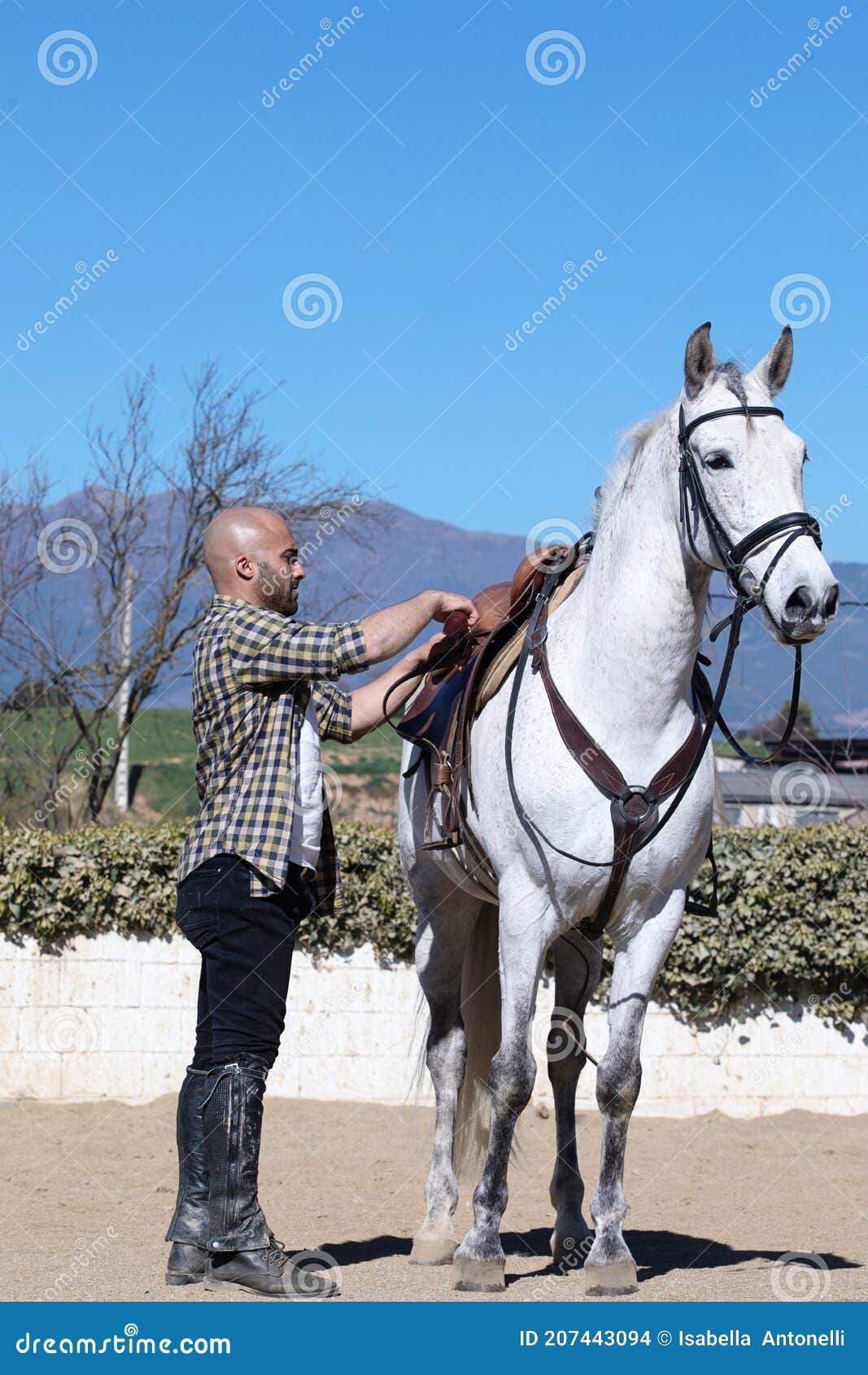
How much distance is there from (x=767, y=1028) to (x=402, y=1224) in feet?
12.2

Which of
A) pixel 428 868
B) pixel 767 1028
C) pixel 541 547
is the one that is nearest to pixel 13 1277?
pixel 428 868

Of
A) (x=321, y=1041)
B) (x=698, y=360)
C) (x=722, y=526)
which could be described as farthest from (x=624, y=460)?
(x=321, y=1041)

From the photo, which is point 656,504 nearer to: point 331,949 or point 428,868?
point 428,868

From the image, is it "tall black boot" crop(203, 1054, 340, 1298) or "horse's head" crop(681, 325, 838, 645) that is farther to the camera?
"tall black boot" crop(203, 1054, 340, 1298)

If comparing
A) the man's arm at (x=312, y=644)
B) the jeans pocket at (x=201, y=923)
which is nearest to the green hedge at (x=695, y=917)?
the jeans pocket at (x=201, y=923)

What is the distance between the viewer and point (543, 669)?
434cm

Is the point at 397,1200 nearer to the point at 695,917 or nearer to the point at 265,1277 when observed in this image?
the point at 265,1277

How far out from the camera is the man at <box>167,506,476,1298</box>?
3.98 m

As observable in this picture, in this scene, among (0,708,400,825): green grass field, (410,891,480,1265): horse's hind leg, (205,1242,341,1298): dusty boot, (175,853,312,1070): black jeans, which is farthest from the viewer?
(0,708,400,825): green grass field

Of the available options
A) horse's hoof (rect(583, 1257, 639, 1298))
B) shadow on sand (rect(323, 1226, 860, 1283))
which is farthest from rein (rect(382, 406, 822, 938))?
shadow on sand (rect(323, 1226, 860, 1283))

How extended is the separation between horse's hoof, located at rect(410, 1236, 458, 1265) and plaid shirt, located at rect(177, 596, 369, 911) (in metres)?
1.36

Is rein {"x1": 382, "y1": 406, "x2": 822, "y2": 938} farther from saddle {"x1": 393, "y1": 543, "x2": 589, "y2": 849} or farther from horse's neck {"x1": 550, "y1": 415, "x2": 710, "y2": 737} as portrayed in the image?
saddle {"x1": 393, "y1": 543, "x2": 589, "y2": 849}

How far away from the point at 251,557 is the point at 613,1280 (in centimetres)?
236

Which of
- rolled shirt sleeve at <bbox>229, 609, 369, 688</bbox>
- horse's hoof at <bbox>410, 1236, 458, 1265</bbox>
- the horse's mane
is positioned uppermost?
the horse's mane
